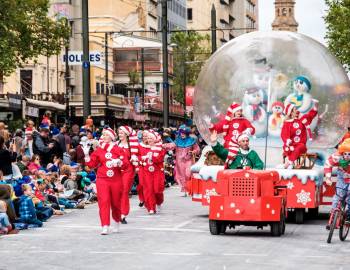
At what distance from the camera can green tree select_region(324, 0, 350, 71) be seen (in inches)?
2781

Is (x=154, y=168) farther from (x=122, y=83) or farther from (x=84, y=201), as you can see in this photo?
(x=122, y=83)

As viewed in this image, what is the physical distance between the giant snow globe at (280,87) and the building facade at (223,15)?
11297 centimetres

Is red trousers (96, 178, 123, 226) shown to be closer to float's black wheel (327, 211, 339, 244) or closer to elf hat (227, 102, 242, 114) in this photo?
float's black wheel (327, 211, 339, 244)

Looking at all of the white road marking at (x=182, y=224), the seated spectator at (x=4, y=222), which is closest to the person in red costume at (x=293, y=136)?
the white road marking at (x=182, y=224)

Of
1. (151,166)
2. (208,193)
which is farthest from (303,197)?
(151,166)

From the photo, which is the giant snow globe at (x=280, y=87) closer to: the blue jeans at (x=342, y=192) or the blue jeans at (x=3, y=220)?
the blue jeans at (x=342, y=192)

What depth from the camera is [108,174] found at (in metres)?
20.6

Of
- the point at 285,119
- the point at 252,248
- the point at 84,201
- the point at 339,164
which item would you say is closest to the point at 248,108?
the point at 285,119

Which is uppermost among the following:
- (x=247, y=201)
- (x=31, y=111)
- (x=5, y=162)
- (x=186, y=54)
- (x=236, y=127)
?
(x=186, y=54)

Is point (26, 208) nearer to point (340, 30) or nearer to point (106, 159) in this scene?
point (106, 159)

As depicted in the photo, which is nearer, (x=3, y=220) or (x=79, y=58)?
(x=3, y=220)

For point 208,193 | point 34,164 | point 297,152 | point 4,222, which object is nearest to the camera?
point 4,222

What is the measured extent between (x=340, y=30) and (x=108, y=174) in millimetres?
52306

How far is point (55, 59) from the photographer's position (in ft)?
254
